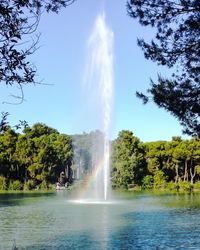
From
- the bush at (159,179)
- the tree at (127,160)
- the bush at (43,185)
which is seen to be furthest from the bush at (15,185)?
the bush at (159,179)

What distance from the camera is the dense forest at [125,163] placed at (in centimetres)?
5872

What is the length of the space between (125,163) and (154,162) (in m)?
4.73

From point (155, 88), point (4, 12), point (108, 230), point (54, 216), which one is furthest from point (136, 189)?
point (4, 12)

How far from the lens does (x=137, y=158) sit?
60.0 m

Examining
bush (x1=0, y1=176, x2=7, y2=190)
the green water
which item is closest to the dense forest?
bush (x1=0, y1=176, x2=7, y2=190)

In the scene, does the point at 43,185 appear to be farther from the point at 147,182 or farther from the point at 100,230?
the point at 100,230

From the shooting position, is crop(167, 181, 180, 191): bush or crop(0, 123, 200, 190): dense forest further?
crop(0, 123, 200, 190): dense forest

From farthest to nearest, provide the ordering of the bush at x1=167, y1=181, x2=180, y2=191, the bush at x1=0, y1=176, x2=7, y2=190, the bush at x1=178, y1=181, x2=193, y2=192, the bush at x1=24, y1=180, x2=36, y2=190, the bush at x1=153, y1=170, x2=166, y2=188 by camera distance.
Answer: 1. the bush at x1=153, y1=170, x2=166, y2=188
2. the bush at x1=24, y1=180, x2=36, y2=190
3. the bush at x1=0, y1=176, x2=7, y2=190
4. the bush at x1=167, y1=181, x2=180, y2=191
5. the bush at x1=178, y1=181, x2=193, y2=192

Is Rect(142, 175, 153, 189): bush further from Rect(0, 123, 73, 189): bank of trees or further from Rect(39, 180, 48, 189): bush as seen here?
Rect(39, 180, 48, 189): bush

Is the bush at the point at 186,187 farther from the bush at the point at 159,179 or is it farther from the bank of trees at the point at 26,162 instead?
the bank of trees at the point at 26,162

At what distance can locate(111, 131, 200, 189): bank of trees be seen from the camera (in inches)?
2311

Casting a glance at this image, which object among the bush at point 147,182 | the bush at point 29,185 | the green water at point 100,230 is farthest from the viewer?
the bush at point 147,182

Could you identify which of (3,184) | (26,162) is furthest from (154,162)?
(3,184)

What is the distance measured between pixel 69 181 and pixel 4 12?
66.5 metres
